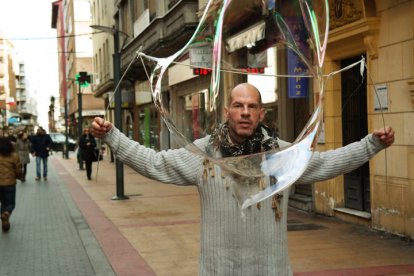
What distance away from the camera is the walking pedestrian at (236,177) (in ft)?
9.00

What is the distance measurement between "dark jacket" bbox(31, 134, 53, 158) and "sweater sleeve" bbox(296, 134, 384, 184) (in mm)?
19189

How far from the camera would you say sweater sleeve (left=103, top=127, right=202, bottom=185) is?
9.47 feet

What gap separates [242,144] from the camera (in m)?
2.75

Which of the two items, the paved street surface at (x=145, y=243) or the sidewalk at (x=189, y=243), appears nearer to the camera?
the sidewalk at (x=189, y=243)

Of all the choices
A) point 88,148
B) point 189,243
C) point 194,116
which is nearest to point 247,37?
point 194,116

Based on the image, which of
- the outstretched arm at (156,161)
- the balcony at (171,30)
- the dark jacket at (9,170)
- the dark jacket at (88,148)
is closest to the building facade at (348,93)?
the outstretched arm at (156,161)

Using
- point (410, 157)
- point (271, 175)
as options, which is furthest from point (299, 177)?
point (410, 157)

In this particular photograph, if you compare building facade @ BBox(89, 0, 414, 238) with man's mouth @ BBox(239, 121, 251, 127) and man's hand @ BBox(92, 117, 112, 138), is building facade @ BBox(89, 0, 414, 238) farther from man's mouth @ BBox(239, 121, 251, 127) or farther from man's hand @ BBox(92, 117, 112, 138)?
man's hand @ BBox(92, 117, 112, 138)

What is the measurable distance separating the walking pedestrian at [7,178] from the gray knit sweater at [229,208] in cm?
792

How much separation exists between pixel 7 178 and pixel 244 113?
332 inches

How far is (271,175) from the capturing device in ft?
9.21

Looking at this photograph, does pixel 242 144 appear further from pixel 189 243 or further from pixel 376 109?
pixel 376 109

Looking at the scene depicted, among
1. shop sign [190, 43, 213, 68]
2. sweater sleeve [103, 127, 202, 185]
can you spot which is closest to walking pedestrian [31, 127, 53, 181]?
shop sign [190, 43, 213, 68]

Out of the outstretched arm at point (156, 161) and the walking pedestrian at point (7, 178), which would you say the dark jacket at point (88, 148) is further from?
the outstretched arm at point (156, 161)
